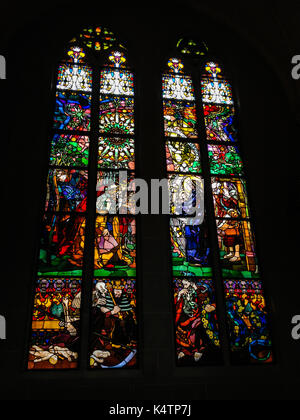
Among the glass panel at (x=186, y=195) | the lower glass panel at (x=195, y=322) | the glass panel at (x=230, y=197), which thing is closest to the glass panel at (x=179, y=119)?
the glass panel at (x=186, y=195)

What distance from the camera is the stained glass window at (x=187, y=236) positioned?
15.7 ft

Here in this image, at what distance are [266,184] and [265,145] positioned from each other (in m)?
0.70

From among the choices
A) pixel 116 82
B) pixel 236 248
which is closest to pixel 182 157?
pixel 236 248

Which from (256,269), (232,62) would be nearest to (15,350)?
(256,269)

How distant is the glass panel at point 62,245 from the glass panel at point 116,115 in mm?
1525

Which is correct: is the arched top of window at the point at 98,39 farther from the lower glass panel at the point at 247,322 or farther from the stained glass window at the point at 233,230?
the lower glass panel at the point at 247,322

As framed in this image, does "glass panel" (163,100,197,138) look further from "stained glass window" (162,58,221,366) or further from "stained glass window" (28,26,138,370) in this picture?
"stained glass window" (28,26,138,370)

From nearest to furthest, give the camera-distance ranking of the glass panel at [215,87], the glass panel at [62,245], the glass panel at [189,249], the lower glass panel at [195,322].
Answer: the lower glass panel at [195,322] → the glass panel at [62,245] → the glass panel at [189,249] → the glass panel at [215,87]

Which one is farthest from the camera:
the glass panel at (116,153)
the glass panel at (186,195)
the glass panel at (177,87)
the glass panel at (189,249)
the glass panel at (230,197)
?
the glass panel at (177,87)

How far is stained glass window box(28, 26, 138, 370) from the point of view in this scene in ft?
15.2

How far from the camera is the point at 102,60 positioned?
22.4 ft

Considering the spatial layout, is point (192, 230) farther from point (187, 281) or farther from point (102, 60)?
point (102, 60)

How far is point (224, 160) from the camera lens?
20.1ft

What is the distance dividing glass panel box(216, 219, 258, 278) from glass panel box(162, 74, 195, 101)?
2247mm
